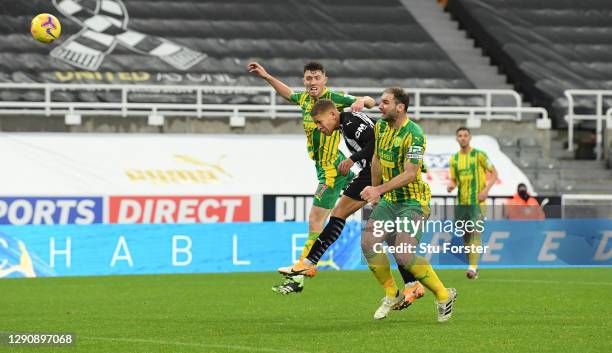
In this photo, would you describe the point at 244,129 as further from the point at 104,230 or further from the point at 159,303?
the point at 159,303

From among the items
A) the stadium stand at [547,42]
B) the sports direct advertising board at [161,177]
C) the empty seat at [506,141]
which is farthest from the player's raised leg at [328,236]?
the stadium stand at [547,42]

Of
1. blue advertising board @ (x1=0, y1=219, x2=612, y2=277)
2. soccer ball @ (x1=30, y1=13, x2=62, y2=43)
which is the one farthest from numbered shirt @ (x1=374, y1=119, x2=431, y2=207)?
blue advertising board @ (x1=0, y1=219, x2=612, y2=277)

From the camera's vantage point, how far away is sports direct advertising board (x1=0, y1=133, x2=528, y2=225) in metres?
23.5

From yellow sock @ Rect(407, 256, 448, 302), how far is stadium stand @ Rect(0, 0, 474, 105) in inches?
711

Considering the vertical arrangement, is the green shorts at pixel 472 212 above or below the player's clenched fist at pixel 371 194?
below

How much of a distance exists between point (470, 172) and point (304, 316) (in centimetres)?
791

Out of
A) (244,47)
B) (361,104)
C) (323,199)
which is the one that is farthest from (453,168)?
(244,47)

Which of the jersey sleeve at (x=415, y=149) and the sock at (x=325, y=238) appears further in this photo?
the sock at (x=325, y=238)

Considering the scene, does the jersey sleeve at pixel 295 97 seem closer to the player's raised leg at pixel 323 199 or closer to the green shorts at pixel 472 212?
the player's raised leg at pixel 323 199

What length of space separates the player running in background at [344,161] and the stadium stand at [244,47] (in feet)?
54.4

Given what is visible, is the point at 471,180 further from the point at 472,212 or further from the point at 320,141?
the point at 320,141

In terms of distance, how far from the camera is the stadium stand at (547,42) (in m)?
30.6

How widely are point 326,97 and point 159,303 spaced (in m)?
3.15

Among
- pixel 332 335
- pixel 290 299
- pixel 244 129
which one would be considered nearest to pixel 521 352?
pixel 332 335
